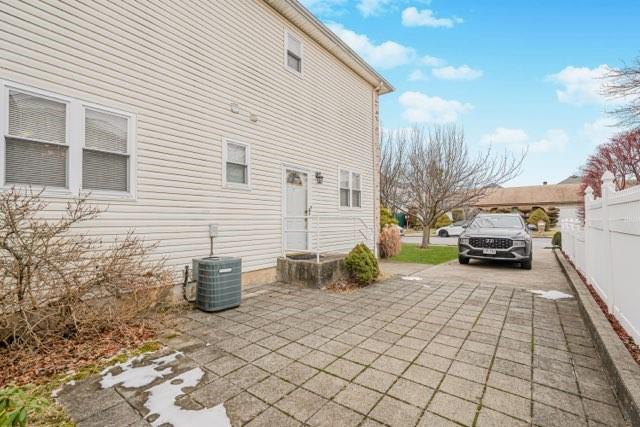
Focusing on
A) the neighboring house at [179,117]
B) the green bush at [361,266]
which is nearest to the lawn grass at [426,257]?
the neighboring house at [179,117]

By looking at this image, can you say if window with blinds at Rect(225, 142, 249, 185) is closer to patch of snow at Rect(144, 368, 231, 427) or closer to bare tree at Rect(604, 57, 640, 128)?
patch of snow at Rect(144, 368, 231, 427)

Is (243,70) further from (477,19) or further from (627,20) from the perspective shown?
(627,20)

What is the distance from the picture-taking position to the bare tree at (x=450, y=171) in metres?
13.2

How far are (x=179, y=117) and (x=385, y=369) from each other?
4.92 m

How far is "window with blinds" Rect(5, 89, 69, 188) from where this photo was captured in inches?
136

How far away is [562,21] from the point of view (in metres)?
8.67

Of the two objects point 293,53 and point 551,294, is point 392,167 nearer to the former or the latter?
point 293,53

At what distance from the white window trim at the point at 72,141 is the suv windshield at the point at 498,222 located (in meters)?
9.23

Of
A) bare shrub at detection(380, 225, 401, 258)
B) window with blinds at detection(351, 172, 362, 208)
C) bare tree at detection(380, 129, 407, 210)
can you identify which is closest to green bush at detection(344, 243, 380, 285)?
window with blinds at detection(351, 172, 362, 208)

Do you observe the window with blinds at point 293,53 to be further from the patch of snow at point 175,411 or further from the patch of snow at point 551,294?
the patch of snow at point 551,294

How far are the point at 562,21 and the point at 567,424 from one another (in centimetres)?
1130

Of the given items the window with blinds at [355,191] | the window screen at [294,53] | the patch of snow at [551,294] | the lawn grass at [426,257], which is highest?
the window screen at [294,53]

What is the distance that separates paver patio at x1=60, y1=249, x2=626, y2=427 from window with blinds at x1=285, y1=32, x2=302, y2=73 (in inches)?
231

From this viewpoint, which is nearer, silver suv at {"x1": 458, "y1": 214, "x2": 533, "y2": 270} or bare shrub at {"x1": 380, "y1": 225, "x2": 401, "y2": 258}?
silver suv at {"x1": 458, "y1": 214, "x2": 533, "y2": 270}
